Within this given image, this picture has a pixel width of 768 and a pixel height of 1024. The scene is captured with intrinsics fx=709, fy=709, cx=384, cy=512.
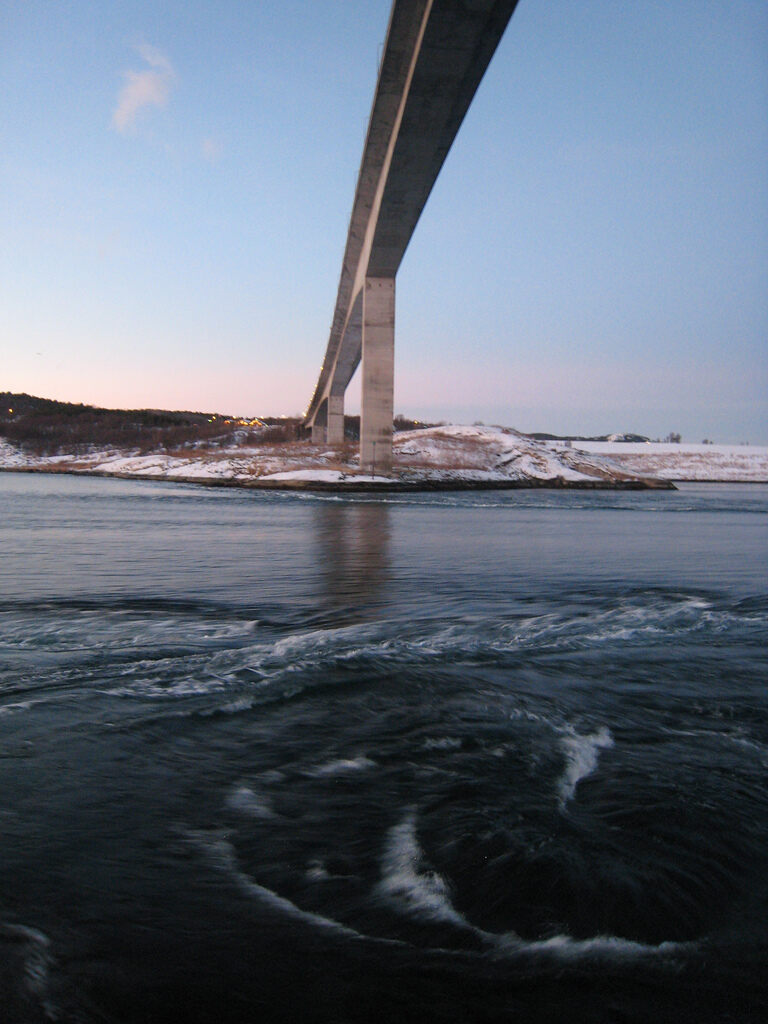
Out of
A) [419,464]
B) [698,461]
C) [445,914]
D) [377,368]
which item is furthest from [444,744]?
[698,461]

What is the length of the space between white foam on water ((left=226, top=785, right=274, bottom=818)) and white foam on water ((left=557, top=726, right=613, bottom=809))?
4.04 ft

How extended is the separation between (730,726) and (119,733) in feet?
10.8

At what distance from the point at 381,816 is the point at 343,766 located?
1.68 ft

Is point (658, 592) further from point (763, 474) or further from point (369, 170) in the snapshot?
point (763, 474)

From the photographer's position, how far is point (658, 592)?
8.48 meters

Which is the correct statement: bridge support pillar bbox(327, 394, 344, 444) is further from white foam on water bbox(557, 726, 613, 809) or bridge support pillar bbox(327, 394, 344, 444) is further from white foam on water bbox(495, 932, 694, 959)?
white foam on water bbox(495, 932, 694, 959)

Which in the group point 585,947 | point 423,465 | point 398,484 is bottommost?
point 585,947

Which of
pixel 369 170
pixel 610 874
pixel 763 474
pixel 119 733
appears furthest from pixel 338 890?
pixel 763 474

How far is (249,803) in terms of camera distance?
9.77 feet

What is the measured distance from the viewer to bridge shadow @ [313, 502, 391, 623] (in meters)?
7.59

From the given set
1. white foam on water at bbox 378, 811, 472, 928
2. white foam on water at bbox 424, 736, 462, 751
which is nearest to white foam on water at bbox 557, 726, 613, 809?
white foam on water at bbox 424, 736, 462, 751

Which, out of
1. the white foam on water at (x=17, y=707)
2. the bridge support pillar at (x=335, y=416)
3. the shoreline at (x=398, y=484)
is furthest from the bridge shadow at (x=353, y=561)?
the bridge support pillar at (x=335, y=416)

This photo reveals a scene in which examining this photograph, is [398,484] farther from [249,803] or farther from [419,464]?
[249,803]

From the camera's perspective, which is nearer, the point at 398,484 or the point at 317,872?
the point at 317,872
